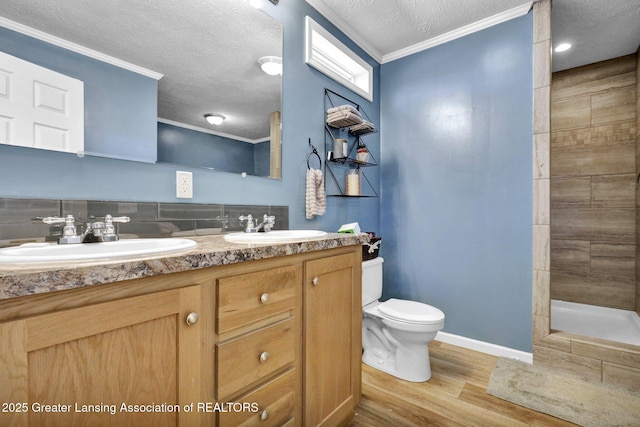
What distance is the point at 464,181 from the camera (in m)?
2.34

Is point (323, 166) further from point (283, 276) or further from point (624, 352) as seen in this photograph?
point (624, 352)

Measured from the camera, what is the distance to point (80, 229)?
108 cm

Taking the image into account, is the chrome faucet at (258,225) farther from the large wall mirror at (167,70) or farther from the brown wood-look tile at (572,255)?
the brown wood-look tile at (572,255)

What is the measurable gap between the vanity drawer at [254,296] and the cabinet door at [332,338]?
10 centimetres

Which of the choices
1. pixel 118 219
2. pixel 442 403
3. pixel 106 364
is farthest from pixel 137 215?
pixel 442 403

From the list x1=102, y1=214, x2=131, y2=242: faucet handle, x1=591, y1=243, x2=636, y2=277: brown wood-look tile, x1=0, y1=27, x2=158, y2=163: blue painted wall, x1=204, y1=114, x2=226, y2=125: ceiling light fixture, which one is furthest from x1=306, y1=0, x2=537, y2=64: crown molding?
x1=591, y1=243, x2=636, y2=277: brown wood-look tile

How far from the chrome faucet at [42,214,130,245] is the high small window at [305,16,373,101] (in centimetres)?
154

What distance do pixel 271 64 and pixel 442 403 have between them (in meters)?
2.15

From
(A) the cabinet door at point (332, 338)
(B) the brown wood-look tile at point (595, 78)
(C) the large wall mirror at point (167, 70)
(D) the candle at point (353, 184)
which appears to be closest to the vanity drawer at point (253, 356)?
(A) the cabinet door at point (332, 338)

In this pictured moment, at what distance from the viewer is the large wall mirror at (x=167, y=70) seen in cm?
105

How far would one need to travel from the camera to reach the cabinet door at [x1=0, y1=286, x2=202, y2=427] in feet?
1.81

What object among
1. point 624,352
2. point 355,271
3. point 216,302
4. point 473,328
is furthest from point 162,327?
point 624,352

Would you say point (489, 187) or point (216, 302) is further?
point (489, 187)

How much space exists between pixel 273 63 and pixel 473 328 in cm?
235
